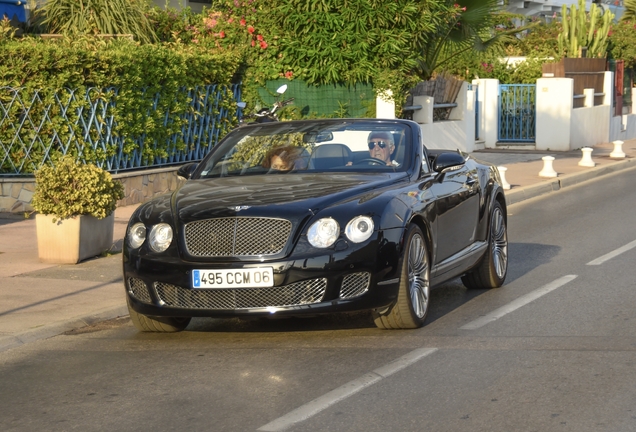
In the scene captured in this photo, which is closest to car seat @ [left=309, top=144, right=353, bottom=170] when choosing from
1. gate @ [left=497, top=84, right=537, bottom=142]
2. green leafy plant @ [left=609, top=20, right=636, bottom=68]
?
gate @ [left=497, top=84, right=537, bottom=142]

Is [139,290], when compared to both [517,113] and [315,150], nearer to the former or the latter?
[315,150]

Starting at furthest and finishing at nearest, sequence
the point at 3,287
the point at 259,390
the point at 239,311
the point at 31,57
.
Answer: the point at 31,57 → the point at 3,287 → the point at 239,311 → the point at 259,390

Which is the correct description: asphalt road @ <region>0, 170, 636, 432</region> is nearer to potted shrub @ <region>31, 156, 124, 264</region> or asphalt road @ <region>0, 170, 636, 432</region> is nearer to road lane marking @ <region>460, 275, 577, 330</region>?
road lane marking @ <region>460, 275, 577, 330</region>

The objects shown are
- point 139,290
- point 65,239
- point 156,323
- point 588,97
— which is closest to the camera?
point 139,290

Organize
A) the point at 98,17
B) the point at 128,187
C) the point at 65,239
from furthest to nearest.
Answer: the point at 98,17, the point at 128,187, the point at 65,239

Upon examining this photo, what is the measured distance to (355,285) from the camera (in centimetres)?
751

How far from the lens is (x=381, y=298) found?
7594 mm

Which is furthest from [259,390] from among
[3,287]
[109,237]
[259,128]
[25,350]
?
[109,237]

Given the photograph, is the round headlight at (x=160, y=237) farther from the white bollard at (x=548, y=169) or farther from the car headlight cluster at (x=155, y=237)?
the white bollard at (x=548, y=169)

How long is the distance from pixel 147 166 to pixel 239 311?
1023cm

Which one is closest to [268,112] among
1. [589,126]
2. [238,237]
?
[238,237]

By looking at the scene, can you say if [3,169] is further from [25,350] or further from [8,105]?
[25,350]

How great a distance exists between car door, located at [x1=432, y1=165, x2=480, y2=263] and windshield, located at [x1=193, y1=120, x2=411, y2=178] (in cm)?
42

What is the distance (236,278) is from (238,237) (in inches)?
10.9
